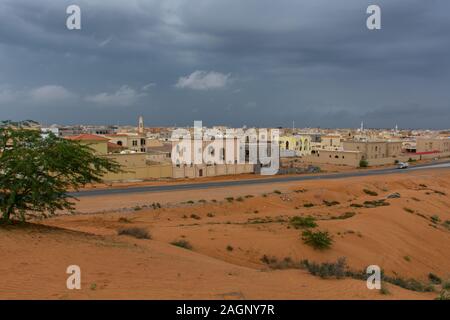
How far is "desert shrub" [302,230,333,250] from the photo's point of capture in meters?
19.5

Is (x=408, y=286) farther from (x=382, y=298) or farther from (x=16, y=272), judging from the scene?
(x=16, y=272)

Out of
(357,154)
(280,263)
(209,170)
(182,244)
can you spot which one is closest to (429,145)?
(357,154)

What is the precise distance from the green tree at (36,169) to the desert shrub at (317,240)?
35.9 feet

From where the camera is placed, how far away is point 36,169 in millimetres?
15844

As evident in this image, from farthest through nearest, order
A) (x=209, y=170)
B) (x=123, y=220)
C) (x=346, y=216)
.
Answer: (x=209, y=170), (x=346, y=216), (x=123, y=220)

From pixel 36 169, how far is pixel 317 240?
1375 cm

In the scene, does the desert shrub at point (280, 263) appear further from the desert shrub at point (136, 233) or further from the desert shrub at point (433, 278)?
the desert shrub at point (433, 278)

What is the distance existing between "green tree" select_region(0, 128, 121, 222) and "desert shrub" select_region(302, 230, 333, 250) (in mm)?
10931

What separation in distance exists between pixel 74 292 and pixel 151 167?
43081mm

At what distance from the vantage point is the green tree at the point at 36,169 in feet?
51.5

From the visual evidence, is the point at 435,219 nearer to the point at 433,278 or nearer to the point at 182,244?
the point at 433,278

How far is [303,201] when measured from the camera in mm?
37125
